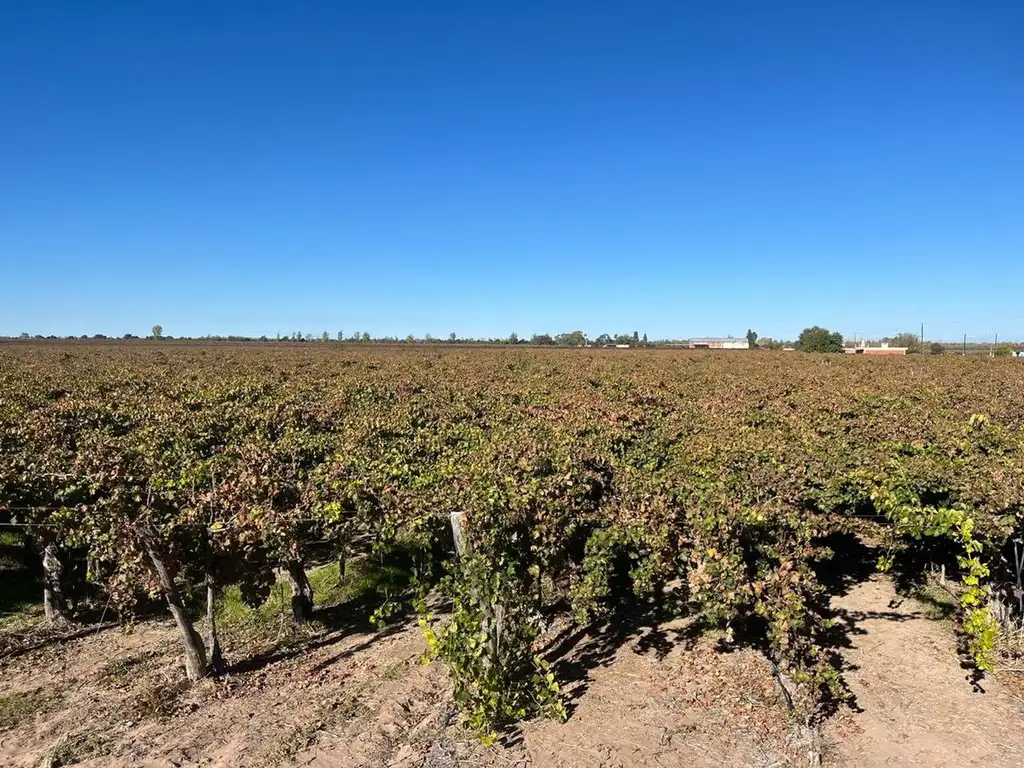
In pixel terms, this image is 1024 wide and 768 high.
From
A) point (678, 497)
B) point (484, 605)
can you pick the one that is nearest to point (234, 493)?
point (484, 605)

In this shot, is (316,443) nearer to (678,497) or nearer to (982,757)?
(678,497)

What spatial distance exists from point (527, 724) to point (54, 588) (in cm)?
638

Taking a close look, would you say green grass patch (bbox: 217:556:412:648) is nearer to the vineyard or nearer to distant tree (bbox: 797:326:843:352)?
the vineyard

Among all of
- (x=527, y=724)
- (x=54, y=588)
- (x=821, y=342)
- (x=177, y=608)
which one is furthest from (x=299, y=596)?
(x=821, y=342)

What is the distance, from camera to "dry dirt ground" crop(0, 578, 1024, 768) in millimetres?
5223

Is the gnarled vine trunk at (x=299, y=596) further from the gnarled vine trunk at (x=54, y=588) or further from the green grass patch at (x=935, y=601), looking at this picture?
the green grass patch at (x=935, y=601)

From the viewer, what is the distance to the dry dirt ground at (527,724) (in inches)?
206

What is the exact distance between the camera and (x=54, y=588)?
7.77m

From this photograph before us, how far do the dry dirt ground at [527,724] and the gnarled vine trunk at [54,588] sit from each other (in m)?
0.69

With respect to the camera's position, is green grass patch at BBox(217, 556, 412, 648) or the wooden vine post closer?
the wooden vine post

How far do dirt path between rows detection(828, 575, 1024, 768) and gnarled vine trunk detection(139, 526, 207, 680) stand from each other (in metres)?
6.15

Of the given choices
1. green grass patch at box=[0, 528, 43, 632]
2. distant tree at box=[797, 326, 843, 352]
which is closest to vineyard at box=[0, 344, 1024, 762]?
green grass patch at box=[0, 528, 43, 632]

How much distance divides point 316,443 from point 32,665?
13.0 feet

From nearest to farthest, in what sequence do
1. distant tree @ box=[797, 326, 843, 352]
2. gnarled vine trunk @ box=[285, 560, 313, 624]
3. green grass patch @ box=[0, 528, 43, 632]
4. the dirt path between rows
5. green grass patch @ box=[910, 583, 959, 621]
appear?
1. the dirt path between rows
2. green grass patch @ box=[910, 583, 959, 621]
3. gnarled vine trunk @ box=[285, 560, 313, 624]
4. green grass patch @ box=[0, 528, 43, 632]
5. distant tree @ box=[797, 326, 843, 352]
